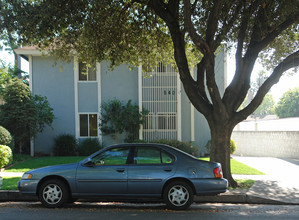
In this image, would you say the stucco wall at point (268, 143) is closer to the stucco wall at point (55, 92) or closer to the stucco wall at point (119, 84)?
the stucco wall at point (119, 84)

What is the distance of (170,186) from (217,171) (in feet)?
3.58

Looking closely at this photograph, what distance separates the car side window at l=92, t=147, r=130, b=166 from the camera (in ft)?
23.5

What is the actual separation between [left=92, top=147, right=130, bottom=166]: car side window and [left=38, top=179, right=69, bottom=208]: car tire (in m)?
0.94

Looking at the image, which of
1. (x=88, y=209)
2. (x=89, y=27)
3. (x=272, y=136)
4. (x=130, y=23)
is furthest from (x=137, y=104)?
(x=88, y=209)

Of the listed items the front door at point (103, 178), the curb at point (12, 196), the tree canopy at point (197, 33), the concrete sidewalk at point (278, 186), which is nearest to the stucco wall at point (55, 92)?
the tree canopy at point (197, 33)

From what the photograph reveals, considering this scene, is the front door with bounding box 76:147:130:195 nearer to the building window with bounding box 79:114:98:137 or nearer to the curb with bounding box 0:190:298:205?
the curb with bounding box 0:190:298:205

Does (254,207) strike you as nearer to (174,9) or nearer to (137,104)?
(174,9)

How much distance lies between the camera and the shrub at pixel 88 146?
684 inches

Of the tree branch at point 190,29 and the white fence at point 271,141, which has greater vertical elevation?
the tree branch at point 190,29

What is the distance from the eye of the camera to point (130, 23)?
12.4 metres

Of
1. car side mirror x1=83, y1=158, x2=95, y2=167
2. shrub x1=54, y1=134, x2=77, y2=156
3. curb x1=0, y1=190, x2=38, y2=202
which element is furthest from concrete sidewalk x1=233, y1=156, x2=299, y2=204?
shrub x1=54, y1=134, x2=77, y2=156

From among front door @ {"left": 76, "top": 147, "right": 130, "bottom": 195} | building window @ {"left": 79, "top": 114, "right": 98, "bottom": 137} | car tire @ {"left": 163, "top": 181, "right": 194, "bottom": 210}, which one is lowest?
car tire @ {"left": 163, "top": 181, "right": 194, "bottom": 210}

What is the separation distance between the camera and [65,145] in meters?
17.5

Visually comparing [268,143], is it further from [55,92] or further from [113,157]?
[113,157]
